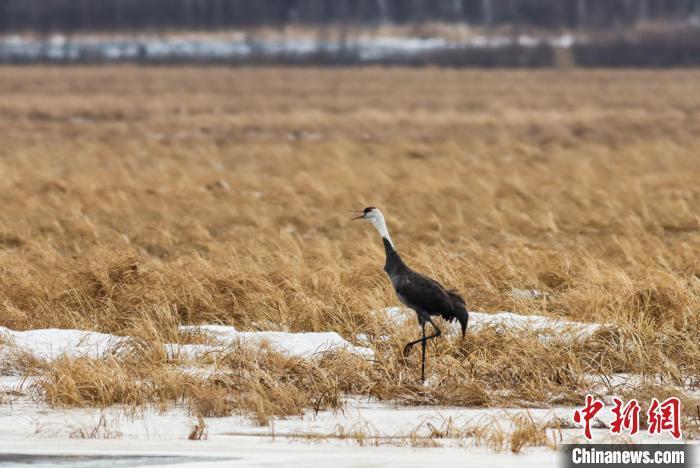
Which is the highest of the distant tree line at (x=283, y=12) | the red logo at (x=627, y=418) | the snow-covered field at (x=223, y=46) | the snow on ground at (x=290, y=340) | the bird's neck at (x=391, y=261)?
the bird's neck at (x=391, y=261)

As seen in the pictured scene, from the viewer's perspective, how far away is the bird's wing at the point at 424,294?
25.4ft

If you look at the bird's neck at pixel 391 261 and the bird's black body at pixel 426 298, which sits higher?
the bird's neck at pixel 391 261

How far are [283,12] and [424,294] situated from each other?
103m

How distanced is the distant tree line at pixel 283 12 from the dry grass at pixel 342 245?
6834 centimetres

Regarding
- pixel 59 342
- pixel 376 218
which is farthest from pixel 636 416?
pixel 59 342

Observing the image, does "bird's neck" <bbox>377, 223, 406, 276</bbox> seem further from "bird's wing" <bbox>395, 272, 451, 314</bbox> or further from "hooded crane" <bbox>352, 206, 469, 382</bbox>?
"bird's wing" <bbox>395, 272, 451, 314</bbox>

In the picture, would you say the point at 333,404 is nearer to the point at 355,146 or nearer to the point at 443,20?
the point at 355,146

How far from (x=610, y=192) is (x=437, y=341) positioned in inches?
428

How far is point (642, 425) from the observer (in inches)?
274

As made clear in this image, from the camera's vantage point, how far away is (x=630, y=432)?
6805 millimetres

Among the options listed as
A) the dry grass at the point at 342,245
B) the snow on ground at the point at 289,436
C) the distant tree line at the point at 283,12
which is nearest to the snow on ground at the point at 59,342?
the dry grass at the point at 342,245

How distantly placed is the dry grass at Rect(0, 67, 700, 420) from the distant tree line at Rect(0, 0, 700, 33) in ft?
224

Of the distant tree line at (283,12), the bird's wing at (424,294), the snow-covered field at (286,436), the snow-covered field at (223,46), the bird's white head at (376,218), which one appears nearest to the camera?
the snow-covered field at (286,436)

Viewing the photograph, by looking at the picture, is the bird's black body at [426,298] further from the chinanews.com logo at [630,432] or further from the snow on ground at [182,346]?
the chinanews.com logo at [630,432]
